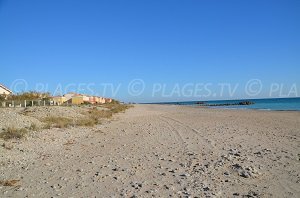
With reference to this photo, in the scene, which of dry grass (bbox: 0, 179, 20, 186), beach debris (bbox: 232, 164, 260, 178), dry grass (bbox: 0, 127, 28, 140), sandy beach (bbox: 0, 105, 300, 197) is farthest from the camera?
dry grass (bbox: 0, 127, 28, 140)

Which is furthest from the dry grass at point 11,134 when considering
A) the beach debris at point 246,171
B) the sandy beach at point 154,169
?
the beach debris at point 246,171

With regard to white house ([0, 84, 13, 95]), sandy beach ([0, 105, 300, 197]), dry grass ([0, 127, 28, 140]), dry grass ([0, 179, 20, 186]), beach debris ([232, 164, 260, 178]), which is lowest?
dry grass ([0, 179, 20, 186])

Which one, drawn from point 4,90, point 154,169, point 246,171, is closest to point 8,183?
point 154,169

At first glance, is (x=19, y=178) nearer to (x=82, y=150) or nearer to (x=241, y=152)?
(x=82, y=150)

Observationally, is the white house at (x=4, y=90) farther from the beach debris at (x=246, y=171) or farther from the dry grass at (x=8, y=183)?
the beach debris at (x=246, y=171)

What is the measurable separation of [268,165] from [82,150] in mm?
6157

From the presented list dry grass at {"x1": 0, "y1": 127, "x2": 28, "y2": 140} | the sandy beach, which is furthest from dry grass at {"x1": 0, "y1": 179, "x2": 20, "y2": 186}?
dry grass at {"x1": 0, "y1": 127, "x2": 28, "y2": 140}

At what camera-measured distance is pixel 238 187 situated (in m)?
6.06

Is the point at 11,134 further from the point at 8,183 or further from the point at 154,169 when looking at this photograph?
the point at 154,169

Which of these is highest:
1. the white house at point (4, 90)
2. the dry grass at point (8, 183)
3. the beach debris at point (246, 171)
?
the white house at point (4, 90)

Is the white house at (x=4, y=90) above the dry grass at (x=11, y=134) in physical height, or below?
above

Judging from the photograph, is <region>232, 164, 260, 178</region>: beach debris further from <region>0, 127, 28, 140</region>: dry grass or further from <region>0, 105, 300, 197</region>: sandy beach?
<region>0, 127, 28, 140</region>: dry grass

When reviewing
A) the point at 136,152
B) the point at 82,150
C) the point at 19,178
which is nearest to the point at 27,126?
the point at 82,150

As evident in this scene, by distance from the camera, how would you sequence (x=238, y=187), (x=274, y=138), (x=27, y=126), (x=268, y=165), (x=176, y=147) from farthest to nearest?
1. (x=27, y=126)
2. (x=274, y=138)
3. (x=176, y=147)
4. (x=268, y=165)
5. (x=238, y=187)
